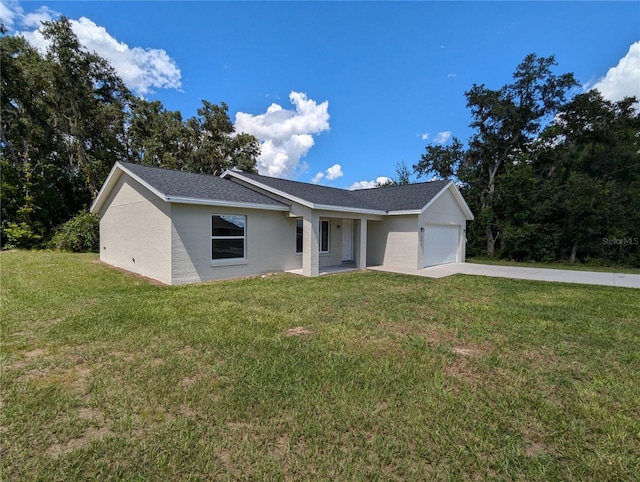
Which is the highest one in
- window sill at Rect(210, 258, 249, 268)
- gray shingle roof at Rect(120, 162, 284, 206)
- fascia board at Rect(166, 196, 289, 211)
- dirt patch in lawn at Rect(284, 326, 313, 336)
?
gray shingle roof at Rect(120, 162, 284, 206)

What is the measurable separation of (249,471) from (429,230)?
14.2 m

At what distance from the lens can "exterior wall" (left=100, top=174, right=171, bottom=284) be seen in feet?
31.5

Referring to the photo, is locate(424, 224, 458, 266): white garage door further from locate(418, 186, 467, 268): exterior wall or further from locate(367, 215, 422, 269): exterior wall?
locate(367, 215, 422, 269): exterior wall

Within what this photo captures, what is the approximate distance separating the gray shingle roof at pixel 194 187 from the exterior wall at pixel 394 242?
18.7ft

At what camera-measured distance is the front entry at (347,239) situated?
50.7 ft

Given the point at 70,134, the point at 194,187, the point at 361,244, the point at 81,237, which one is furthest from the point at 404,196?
the point at 70,134

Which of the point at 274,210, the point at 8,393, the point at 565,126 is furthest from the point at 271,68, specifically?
the point at 565,126

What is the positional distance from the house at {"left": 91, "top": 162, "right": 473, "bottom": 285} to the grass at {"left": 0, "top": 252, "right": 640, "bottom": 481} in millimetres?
3344

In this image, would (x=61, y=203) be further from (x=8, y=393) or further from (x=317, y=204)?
(x=8, y=393)

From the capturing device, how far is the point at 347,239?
1567 cm

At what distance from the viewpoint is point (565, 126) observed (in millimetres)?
22062

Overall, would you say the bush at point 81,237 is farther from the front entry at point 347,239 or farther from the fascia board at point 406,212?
the fascia board at point 406,212

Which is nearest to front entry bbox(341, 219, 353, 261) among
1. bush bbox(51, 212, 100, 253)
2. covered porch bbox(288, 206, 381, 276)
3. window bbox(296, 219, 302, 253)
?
covered porch bbox(288, 206, 381, 276)

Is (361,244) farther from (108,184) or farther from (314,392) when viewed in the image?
(108,184)
